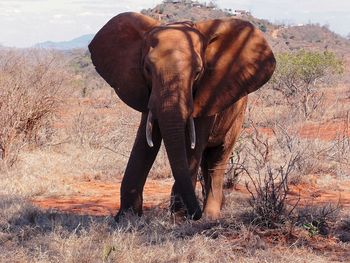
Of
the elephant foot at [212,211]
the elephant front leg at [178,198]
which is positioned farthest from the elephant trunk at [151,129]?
the elephant foot at [212,211]

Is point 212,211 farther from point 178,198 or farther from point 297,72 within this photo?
point 297,72

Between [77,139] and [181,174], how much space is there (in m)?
7.14

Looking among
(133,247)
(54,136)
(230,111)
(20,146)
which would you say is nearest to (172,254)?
(133,247)

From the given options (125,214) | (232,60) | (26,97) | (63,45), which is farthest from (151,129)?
(63,45)

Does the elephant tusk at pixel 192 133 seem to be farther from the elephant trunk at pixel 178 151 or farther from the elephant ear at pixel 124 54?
the elephant ear at pixel 124 54

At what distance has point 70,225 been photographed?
6.13 meters

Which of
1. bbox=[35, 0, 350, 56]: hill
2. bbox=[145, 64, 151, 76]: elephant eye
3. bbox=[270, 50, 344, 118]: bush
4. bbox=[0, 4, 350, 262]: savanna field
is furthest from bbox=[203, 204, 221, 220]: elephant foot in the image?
bbox=[35, 0, 350, 56]: hill

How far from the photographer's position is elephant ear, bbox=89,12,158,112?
5871 mm

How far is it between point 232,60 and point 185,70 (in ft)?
3.06

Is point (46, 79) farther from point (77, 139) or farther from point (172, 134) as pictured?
point (172, 134)

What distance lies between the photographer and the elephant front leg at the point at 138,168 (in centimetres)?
595

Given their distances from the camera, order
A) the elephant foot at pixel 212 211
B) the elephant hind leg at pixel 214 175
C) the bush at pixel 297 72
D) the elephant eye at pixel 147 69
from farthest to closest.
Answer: the bush at pixel 297 72
the elephant hind leg at pixel 214 175
the elephant foot at pixel 212 211
the elephant eye at pixel 147 69

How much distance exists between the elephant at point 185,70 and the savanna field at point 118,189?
46 cm

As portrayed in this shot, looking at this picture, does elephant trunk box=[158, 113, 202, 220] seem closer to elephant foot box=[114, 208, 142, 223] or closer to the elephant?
the elephant
